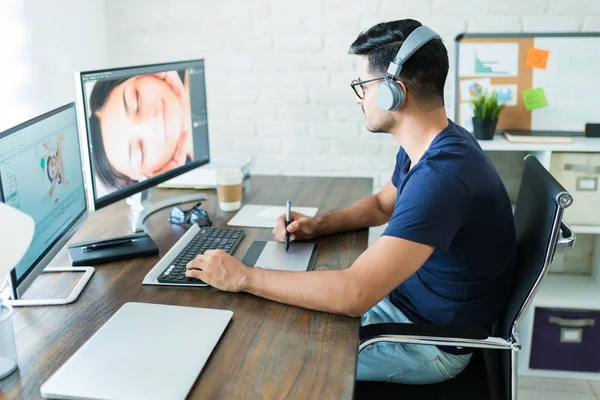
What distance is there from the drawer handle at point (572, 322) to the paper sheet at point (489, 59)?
962mm

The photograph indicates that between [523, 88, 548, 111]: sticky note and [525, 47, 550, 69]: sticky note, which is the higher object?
[525, 47, 550, 69]: sticky note

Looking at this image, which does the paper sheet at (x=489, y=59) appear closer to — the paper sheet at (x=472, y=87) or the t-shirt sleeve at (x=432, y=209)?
the paper sheet at (x=472, y=87)

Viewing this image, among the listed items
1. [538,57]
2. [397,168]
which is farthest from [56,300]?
[538,57]

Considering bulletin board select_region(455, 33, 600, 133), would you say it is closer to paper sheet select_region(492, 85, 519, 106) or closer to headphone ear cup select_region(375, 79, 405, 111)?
paper sheet select_region(492, 85, 519, 106)

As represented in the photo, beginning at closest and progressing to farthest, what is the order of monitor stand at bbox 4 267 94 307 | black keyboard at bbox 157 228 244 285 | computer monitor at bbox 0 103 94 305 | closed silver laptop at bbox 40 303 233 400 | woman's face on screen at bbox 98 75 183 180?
closed silver laptop at bbox 40 303 233 400, computer monitor at bbox 0 103 94 305, monitor stand at bbox 4 267 94 307, black keyboard at bbox 157 228 244 285, woman's face on screen at bbox 98 75 183 180

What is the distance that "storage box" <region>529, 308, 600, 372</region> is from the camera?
2398 mm

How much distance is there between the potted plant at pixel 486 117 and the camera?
7.79ft

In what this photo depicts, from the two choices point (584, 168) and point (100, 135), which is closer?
point (100, 135)

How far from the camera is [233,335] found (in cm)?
120

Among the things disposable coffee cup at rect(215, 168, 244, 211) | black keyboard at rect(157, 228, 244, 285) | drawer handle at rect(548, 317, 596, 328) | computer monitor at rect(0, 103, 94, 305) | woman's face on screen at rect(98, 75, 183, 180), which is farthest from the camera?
drawer handle at rect(548, 317, 596, 328)

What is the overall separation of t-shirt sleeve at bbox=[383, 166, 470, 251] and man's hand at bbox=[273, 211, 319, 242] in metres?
0.41

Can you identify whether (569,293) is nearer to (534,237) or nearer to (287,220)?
(534,237)

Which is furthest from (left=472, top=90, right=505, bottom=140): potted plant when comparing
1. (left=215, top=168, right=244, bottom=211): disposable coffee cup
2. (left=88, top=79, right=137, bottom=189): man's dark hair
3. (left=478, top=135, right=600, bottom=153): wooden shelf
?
(left=88, top=79, right=137, bottom=189): man's dark hair

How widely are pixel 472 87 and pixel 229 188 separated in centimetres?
112
